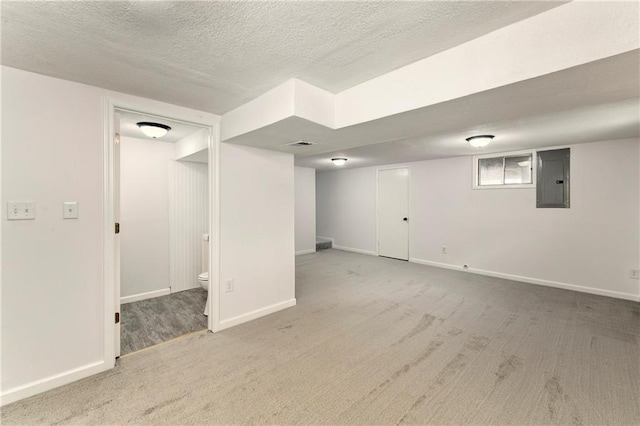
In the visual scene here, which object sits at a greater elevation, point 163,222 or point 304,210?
point 304,210

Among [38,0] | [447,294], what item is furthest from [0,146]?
[447,294]

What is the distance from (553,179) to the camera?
14.1 feet

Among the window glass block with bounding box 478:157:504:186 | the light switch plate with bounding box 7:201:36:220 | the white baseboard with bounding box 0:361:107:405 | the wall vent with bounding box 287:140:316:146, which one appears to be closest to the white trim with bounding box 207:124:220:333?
the wall vent with bounding box 287:140:316:146

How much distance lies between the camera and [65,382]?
6.59ft

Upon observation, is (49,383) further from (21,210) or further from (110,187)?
(110,187)

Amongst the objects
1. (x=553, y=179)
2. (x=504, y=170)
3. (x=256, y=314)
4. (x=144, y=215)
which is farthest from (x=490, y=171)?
(x=144, y=215)

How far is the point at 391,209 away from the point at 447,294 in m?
2.80

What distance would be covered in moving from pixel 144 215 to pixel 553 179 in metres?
6.02

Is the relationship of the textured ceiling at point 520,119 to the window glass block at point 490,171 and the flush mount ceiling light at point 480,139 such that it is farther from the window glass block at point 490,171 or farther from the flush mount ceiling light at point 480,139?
the window glass block at point 490,171

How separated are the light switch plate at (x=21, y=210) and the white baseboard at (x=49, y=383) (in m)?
1.13

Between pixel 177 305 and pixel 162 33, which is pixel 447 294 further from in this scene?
pixel 162 33

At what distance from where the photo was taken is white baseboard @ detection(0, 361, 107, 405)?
1828mm

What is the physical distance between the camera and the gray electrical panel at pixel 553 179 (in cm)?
419

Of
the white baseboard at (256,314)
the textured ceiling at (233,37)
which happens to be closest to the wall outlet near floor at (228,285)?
the white baseboard at (256,314)
